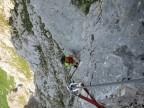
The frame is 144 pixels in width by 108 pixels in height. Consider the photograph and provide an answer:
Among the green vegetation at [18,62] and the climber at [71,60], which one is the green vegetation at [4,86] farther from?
the climber at [71,60]

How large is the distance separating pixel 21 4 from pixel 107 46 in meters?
9.01

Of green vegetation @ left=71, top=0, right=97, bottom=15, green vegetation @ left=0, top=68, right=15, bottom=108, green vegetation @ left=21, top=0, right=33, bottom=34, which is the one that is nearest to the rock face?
green vegetation @ left=21, top=0, right=33, bottom=34

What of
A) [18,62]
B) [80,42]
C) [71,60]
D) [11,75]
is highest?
[80,42]

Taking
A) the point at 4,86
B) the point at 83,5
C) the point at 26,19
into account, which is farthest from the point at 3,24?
the point at 83,5

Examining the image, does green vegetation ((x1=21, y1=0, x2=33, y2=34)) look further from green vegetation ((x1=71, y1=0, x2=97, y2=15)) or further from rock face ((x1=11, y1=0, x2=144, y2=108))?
green vegetation ((x1=71, y1=0, x2=97, y2=15))

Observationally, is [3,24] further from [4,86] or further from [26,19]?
[4,86]

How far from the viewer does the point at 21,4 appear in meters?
17.6

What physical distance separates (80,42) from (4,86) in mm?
12324

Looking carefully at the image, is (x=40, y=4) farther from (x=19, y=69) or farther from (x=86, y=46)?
(x=19, y=69)

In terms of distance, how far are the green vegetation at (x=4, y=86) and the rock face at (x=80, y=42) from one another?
3.43 meters

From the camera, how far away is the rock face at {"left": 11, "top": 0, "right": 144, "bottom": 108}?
31.7 feet

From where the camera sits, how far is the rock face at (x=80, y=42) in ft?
31.7

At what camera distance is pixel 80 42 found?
1423 centimetres

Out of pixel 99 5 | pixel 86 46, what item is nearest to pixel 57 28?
pixel 86 46
